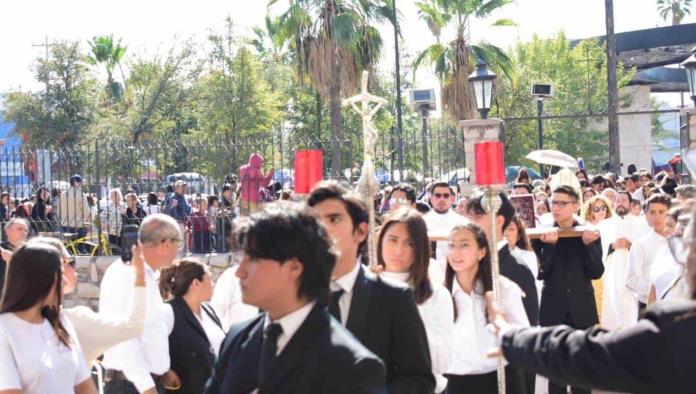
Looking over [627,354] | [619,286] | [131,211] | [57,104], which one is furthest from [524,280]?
[57,104]

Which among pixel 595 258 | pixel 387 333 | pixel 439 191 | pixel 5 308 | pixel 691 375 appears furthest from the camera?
pixel 439 191

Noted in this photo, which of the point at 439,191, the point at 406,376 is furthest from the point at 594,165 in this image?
the point at 406,376

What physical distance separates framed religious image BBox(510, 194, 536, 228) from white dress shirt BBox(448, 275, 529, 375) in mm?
3312

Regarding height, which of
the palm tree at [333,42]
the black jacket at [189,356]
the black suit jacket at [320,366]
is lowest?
the black jacket at [189,356]

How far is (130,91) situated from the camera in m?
41.0

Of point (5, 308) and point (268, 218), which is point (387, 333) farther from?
point (5, 308)

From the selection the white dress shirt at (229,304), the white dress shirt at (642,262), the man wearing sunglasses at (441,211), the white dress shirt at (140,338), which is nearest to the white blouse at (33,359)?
the white dress shirt at (140,338)

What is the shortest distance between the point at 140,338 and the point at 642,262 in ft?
15.4

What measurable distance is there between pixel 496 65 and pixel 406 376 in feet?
75.4

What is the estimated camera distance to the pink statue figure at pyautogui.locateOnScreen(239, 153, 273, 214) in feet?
42.4

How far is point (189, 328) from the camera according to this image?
5867mm

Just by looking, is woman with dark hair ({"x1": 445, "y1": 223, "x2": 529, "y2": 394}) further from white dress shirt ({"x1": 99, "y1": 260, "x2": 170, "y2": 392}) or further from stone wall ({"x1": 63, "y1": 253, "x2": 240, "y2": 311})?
stone wall ({"x1": 63, "y1": 253, "x2": 240, "y2": 311})

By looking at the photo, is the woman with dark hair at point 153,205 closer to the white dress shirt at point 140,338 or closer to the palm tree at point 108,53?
the white dress shirt at point 140,338

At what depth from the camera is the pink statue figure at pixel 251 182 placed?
42.4 feet
